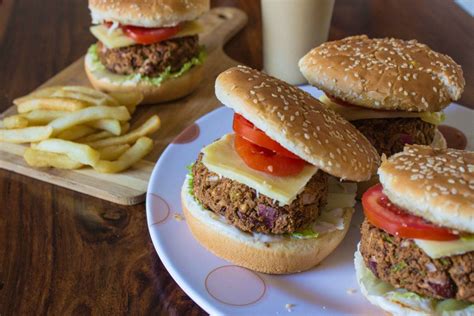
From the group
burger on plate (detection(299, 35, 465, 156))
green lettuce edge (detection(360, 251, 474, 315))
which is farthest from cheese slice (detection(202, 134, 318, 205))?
burger on plate (detection(299, 35, 465, 156))

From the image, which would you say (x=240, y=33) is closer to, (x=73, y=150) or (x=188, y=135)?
(x=188, y=135)

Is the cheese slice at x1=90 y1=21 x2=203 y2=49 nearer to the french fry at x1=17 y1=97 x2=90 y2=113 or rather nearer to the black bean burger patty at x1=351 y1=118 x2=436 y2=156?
the french fry at x1=17 y1=97 x2=90 y2=113

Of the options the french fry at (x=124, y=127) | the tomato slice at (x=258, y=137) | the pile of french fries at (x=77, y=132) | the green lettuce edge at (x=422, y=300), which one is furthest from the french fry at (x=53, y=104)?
the green lettuce edge at (x=422, y=300)

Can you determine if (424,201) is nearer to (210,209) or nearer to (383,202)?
(383,202)

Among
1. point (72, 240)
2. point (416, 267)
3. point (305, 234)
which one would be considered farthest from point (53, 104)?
point (416, 267)

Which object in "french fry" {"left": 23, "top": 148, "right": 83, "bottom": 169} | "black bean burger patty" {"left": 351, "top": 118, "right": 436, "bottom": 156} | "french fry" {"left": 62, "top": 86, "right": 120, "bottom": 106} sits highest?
"black bean burger patty" {"left": 351, "top": 118, "right": 436, "bottom": 156}

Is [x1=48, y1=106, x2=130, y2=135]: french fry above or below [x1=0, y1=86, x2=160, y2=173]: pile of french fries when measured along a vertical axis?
above

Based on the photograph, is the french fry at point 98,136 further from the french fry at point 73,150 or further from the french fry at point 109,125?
the french fry at point 73,150

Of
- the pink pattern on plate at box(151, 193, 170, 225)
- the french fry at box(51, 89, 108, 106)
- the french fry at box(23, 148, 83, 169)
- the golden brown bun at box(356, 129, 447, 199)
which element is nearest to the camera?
the pink pattern on plate at box(151, 193, 170, 225)
